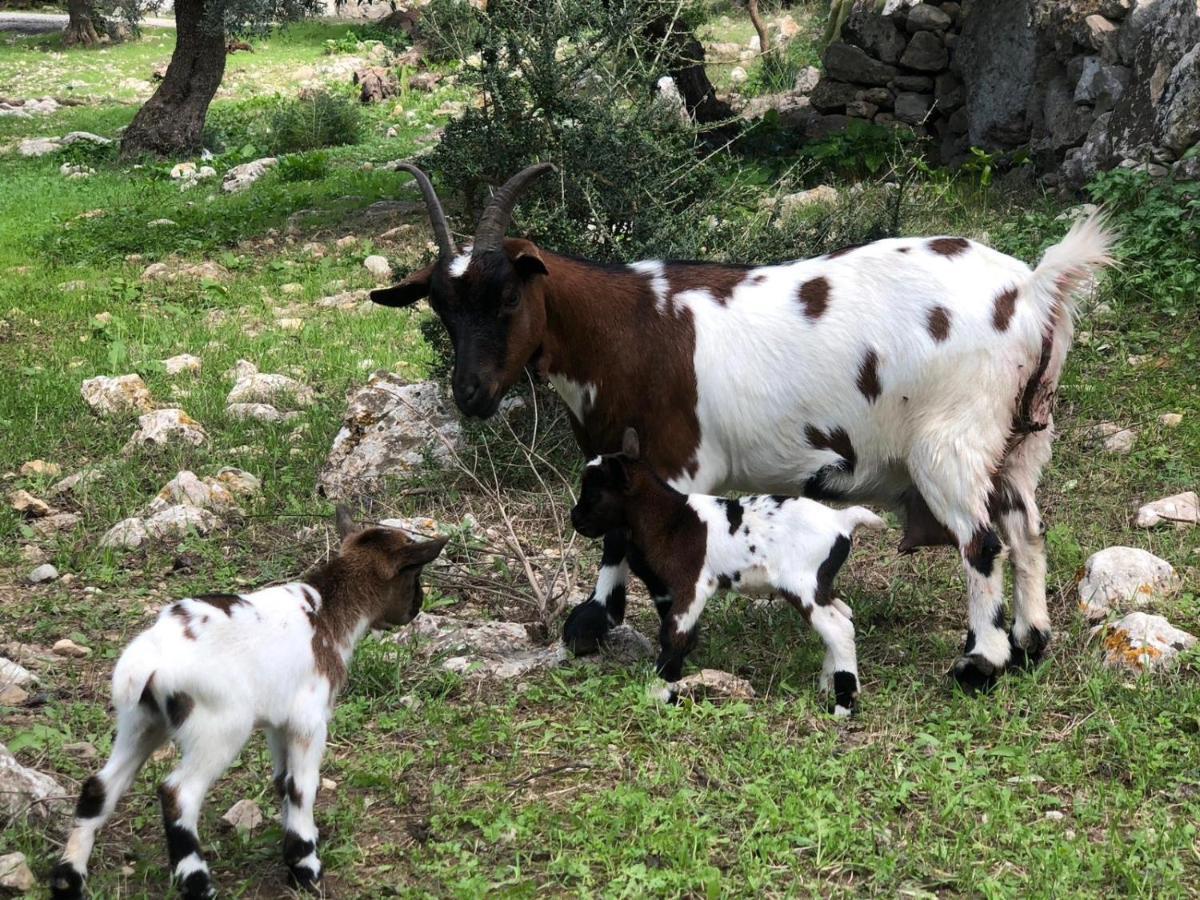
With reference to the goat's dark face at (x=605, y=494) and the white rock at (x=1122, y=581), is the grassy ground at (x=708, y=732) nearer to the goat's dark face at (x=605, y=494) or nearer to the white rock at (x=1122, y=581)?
the white rock at (x=1122, y=581)

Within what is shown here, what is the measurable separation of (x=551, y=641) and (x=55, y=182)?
509 inches

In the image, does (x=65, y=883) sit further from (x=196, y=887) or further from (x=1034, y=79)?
(x=1034, y=79)

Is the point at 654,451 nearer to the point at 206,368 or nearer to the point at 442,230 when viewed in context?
the point at 442,230

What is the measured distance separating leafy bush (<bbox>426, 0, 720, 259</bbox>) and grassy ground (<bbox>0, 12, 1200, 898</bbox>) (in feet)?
4.87

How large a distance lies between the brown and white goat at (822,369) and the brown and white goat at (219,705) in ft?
4.79

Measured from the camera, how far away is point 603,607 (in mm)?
5527

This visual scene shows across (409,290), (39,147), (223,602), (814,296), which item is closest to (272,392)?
(409,290)

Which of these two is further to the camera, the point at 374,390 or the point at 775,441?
the point at 374,390

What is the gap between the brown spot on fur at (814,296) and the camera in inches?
210

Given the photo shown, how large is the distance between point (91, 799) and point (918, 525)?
10.6 feet

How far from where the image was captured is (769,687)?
16.5 feet

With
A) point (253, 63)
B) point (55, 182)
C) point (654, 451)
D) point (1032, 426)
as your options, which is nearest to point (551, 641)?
point (654, 451)

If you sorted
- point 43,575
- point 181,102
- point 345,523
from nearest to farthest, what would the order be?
point 345,523 < point 43,575 < point 181,102

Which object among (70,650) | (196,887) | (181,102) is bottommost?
(181,102)
